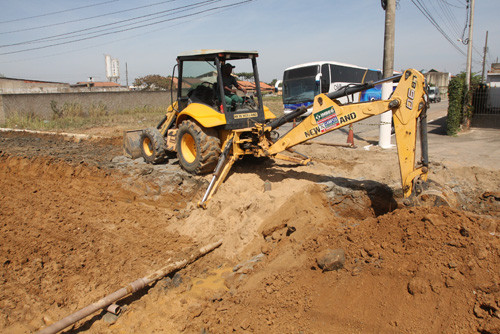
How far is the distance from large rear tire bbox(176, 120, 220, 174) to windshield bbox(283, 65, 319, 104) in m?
10.5

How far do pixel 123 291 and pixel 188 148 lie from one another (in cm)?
385

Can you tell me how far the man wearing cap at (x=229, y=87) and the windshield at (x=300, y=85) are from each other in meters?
10.3

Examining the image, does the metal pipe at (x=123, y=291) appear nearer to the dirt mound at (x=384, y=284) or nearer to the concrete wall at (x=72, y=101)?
the dirt mound at (x=384, y=284)

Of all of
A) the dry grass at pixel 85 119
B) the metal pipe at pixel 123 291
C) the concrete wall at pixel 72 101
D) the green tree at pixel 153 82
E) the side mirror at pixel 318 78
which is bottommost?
the metal pipe at pixel 123 291

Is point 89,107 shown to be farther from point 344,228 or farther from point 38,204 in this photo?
point 344,228

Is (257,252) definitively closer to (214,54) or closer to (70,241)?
(70,241)

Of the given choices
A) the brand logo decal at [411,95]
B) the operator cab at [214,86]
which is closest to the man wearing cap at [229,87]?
the operator cab at [214,86]

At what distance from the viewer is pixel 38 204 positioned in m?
6.06

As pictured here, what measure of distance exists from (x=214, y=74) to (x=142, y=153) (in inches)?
101

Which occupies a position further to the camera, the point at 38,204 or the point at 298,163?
the point at 298,163

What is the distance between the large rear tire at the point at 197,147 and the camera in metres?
6.45

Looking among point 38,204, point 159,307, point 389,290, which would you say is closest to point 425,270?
point 389,290

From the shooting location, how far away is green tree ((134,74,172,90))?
40.1m

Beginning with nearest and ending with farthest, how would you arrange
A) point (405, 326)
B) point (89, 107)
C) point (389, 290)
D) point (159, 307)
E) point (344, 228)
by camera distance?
point (405, 326), point (389, 290), point (159, 307), point (344, 228), point (89, 107)
